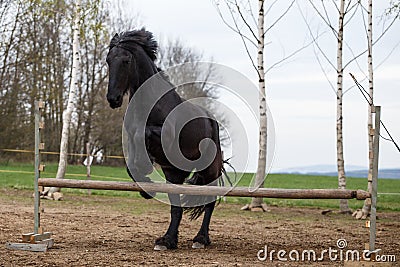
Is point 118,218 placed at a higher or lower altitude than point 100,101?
lower

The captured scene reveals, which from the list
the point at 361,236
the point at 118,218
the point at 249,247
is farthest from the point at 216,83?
the point at 118,218

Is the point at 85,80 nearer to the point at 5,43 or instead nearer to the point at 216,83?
the point at 5,43

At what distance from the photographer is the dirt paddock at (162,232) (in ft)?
20.5

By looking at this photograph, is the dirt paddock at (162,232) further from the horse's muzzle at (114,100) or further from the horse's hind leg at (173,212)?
the horse's muzzle at (114,100)

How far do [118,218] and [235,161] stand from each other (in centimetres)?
374

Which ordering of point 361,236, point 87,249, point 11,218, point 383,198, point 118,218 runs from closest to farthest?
point 87,249 → point 361,236 → point 11,218 → point 118,218 → point 383,198

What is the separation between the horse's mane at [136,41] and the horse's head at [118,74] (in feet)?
0.37

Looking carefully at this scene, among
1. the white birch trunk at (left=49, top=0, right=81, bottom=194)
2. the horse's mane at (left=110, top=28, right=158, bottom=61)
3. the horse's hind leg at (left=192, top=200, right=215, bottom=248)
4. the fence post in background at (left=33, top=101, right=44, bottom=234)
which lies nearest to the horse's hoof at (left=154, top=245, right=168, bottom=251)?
the horse's hind leg at (left=192, top=200, right=215, bottom=248)

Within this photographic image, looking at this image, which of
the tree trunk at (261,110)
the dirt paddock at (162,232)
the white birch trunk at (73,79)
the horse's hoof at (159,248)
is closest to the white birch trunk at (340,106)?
the dirt paddock at (162,232)

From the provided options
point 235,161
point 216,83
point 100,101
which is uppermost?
point 100,101

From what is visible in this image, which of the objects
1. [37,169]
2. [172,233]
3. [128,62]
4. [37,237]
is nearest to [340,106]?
[172,233]

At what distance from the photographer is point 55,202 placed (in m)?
13.8

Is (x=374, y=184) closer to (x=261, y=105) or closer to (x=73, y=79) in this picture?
(x=261, y=105)

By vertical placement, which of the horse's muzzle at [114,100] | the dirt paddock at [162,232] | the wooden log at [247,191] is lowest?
the dirt paddock at [162,232]
